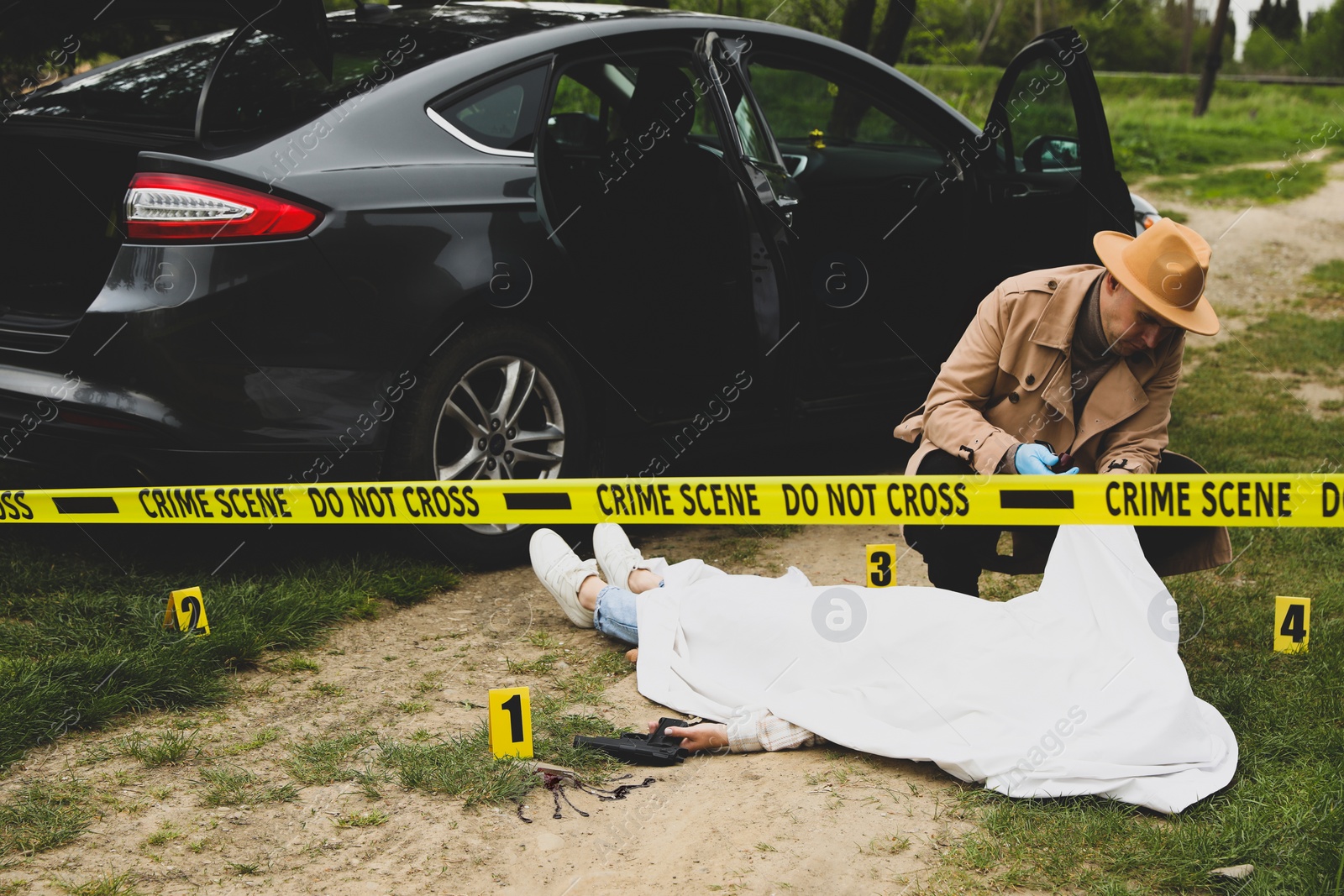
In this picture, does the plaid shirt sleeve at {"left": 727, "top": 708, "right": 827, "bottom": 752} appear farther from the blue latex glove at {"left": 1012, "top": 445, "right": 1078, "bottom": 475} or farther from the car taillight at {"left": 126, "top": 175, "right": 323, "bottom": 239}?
the car taillight at {"left": 126, "top": 175, "right": 323, "bottom": 239}

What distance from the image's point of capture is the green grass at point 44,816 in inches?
97.1

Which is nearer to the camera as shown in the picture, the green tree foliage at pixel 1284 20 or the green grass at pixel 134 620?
the green grass at pixel 134 620

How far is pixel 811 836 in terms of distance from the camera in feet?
8.48

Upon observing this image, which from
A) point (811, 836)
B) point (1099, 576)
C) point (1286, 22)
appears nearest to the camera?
point (811, 836)

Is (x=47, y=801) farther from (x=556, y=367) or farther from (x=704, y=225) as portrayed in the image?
(x=704, y=225)

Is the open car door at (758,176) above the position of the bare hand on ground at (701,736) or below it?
above

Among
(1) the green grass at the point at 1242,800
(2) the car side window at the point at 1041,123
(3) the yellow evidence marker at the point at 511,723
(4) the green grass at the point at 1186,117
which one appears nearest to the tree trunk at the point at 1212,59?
(4) the green grass at the point at 1186,117

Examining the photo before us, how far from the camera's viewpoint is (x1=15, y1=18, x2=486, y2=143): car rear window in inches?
143

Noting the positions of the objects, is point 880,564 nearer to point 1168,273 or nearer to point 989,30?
point 1168,273

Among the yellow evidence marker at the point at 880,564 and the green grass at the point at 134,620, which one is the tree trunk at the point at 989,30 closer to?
the yellow evidence marker at the point at 880,564

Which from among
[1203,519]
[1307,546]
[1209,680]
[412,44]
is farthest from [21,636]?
[1307,546]

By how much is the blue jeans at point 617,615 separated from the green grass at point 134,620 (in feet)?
2.25

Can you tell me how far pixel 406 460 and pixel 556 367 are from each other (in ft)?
1.95

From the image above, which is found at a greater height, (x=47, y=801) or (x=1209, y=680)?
(x=47, y=801)
